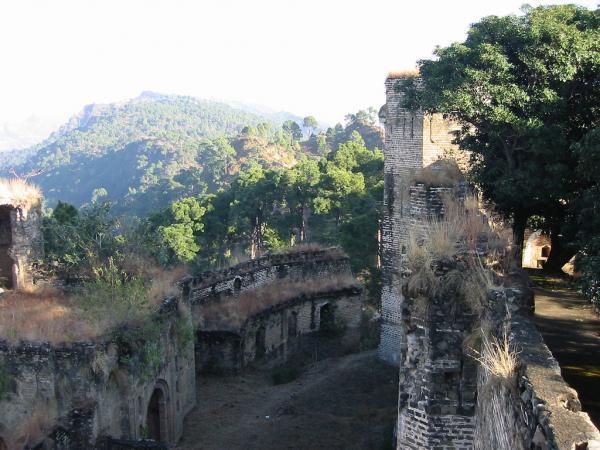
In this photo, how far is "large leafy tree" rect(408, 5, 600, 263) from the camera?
12.3 metres

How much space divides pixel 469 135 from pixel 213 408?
10.4m

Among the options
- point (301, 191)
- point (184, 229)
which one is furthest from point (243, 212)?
point (301, 191)

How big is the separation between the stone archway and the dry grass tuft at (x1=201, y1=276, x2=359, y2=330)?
5.37 meters

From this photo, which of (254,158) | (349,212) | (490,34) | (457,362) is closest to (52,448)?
(457,362)

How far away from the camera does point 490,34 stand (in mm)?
13961

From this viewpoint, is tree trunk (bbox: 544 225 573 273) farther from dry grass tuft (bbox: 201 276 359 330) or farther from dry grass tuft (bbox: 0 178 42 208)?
dry grass tuft (bbox: 0 178 42 208)

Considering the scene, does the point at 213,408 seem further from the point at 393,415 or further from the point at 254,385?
the point at 393,415

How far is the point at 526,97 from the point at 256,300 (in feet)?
41.9

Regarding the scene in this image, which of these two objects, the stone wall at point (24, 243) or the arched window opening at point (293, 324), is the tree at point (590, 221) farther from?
the stone wall at point (24, 243)

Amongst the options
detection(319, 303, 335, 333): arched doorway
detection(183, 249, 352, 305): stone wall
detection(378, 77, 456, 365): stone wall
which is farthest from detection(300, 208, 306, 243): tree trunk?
detection(378, 77, 456, 365): stone wall

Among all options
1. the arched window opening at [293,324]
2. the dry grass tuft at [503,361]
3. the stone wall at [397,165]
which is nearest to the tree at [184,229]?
the arched window opening at [293,324]

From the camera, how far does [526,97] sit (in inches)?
494

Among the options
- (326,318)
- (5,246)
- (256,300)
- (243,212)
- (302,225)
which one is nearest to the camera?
(5,246)

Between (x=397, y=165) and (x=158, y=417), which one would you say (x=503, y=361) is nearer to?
(x=158, y=417)
